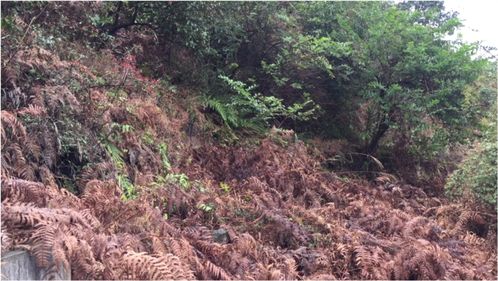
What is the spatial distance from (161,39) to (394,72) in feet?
14.8

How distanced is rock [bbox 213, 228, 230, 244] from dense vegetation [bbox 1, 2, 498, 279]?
1.2 inches

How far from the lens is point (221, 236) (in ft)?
14.1

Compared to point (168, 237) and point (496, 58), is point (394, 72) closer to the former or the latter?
point (496, 58)

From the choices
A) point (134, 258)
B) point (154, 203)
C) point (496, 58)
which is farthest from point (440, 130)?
point (134, 258)

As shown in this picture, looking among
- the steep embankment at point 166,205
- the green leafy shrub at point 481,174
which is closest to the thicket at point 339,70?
the steep embankment at point 166,205

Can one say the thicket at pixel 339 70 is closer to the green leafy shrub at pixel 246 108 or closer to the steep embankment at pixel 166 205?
the green leafy shrub at pixel 246 108

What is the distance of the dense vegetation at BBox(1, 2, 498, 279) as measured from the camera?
3.59m

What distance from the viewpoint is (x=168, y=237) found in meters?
3.63

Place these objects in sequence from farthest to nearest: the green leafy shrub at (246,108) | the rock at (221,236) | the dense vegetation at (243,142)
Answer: the green leafy shrub at (246,108) < the rock at (221,236) < the dense vegetation at (243,142)

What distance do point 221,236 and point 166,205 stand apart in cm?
70

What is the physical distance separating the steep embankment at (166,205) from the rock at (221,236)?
12mm

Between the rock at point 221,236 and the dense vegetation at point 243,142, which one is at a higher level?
the dense vegetation at point 243,142

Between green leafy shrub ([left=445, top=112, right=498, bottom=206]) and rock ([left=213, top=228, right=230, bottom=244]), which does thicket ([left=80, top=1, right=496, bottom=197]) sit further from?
rock ([left=213, top=228, right=230, bottom=244])

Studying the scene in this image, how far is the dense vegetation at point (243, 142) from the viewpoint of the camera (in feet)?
11.8
